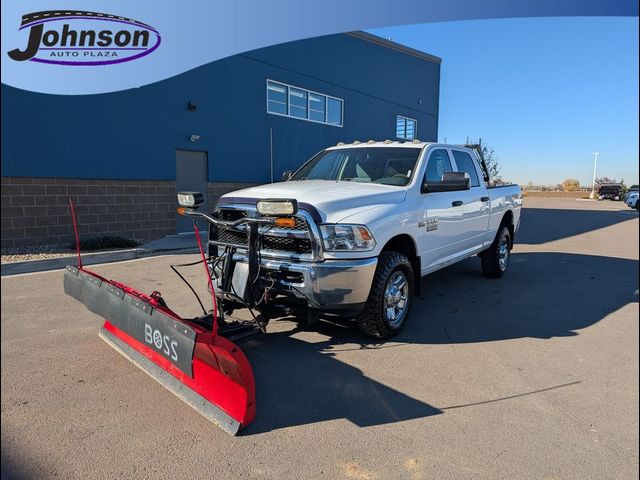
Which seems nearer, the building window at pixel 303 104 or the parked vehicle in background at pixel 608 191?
the parked vehicle in background at pixel 608 191

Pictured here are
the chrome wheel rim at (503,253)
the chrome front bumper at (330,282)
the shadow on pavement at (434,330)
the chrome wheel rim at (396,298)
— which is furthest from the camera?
the chrome wheel rim at (503,253)

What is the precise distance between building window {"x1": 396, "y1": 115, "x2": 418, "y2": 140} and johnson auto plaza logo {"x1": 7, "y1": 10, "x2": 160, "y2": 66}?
13160 mm

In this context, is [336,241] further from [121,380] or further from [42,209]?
[42,209]

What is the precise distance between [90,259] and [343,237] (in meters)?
6.68

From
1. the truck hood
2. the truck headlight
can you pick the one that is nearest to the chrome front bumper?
the truck headlight

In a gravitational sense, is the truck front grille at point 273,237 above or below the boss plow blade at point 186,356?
above

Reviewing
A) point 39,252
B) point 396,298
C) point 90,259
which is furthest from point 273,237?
point 39,252

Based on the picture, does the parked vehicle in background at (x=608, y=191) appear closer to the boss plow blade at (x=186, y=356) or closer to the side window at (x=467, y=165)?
the boss plow blade at (x=186, y=356)

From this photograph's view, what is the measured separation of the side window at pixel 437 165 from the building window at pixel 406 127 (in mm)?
16260

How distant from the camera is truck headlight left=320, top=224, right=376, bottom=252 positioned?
12.6 ft

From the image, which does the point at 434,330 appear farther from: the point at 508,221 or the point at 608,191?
the point at 508,221

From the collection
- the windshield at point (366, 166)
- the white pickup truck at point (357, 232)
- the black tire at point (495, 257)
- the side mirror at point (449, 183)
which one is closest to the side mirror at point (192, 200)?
the white pickup truck at point (357, 232)

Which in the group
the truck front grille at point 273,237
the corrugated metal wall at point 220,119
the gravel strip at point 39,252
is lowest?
the gravel strip at point 39,252

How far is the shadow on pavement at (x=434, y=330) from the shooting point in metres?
3.11
